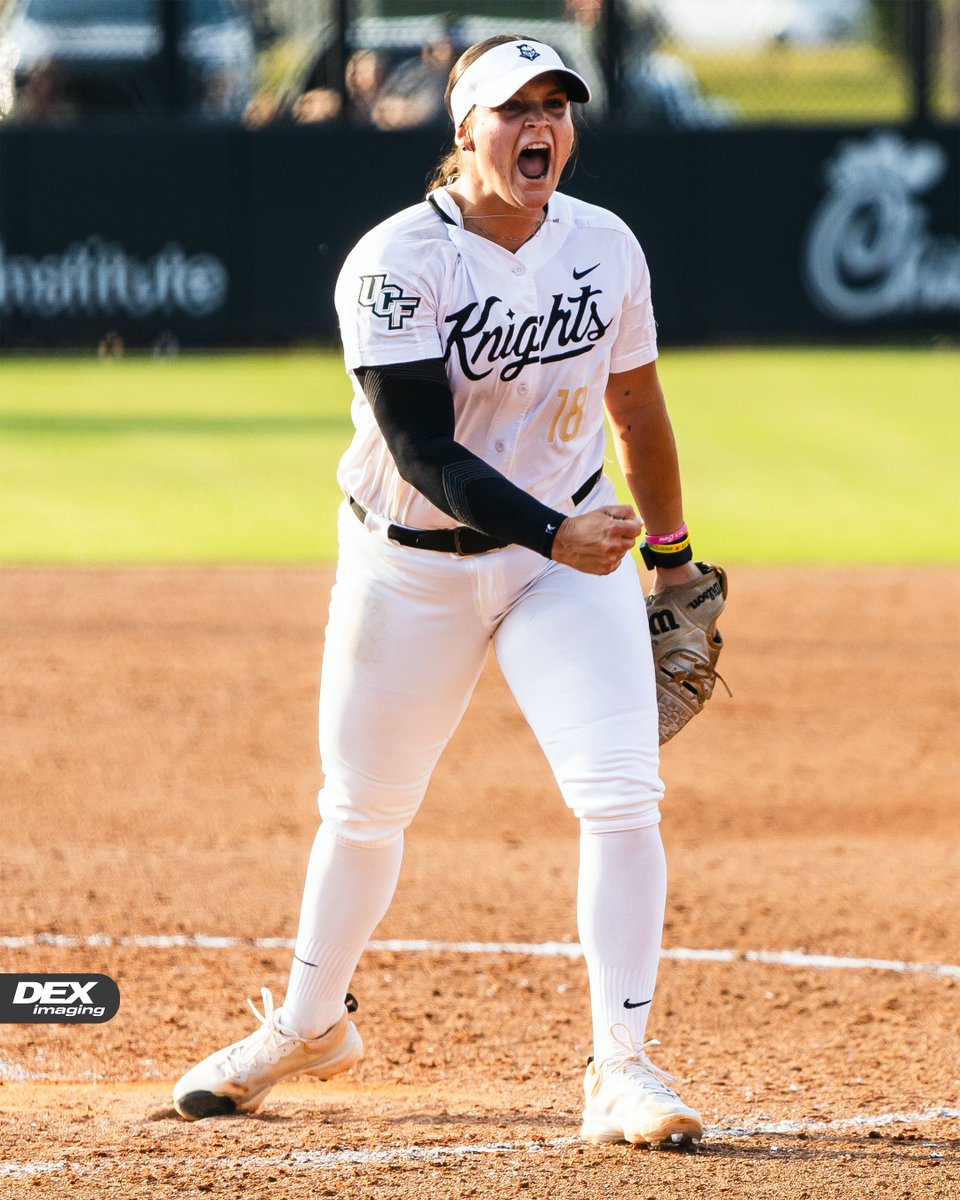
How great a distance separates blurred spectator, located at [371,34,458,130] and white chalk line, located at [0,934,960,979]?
12316 mm

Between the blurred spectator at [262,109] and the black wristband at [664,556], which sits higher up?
the blurred spectator at [262,109]

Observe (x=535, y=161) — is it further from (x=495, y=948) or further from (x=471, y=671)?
(x=495, y=948)

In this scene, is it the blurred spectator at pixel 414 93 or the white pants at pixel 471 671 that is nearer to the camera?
the white pants at pixel 471 671

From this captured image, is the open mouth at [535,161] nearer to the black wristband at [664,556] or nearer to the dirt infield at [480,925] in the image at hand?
the black wristband at [664,556]

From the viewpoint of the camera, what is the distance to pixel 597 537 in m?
2.89

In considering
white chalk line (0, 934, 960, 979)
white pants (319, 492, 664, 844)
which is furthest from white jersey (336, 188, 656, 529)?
white chalk line (0, 934, 960, 979)

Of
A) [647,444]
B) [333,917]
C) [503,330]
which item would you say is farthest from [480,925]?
[503,330]

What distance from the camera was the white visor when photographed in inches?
119

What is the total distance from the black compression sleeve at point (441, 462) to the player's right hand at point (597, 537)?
0.07ft

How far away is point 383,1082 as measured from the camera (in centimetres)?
378

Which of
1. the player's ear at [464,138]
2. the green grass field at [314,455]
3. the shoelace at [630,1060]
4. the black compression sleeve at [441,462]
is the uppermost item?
the player's ear at [464,138]

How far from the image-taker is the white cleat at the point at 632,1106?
3100 mm

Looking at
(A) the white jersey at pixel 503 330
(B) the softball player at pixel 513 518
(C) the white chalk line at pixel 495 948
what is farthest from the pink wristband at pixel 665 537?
(C) the white chalk line at pixel 495 948

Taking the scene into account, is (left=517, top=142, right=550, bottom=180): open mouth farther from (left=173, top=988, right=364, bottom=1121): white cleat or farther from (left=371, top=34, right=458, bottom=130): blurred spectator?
(left=371, top=34, right=458, bottom=130): blurred spectator
